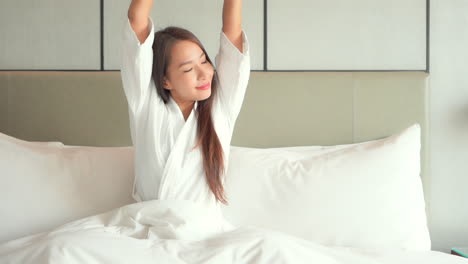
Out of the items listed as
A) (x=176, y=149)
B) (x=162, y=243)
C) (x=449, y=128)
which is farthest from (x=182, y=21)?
(x=449, y=128)

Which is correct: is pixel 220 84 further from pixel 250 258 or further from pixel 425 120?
pixel 425 120

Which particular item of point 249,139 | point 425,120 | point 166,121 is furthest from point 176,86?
point 425,120

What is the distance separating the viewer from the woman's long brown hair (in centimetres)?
188

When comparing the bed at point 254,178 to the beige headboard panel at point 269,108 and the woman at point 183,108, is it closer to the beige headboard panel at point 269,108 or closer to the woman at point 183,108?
the beige headboard panel at point 269,108

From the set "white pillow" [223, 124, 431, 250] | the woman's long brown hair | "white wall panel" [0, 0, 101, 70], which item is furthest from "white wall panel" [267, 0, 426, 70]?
"white wall panel" [0, 0, 101, 70]

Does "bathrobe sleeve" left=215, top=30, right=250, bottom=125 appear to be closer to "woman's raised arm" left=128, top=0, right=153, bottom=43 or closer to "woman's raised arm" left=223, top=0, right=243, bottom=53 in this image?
"woman's raised arm" left=223, top=0, right=243, bottom=53

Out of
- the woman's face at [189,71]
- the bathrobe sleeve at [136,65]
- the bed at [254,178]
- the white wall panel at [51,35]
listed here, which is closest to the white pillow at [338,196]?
the bed at [254,178]

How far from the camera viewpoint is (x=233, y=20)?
6.12ft

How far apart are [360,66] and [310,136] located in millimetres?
400

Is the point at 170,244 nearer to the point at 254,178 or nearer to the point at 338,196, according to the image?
the point at 254,178

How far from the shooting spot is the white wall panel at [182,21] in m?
2.41

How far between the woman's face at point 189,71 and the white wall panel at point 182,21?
56 centimetres

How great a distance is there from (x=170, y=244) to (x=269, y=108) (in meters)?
0.93

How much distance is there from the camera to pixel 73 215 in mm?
1940
